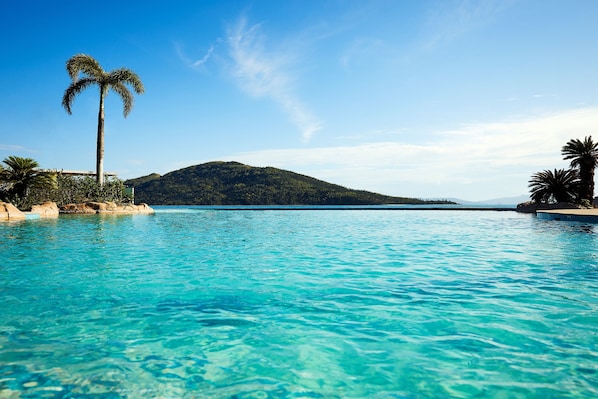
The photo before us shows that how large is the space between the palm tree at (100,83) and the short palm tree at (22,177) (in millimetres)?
4936

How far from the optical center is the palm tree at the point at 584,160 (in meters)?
33.2

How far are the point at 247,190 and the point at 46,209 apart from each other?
65.4 meters

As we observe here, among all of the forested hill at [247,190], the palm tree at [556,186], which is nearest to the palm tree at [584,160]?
the palm tree at [556,186]

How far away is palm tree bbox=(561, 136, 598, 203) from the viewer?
33.2 metres

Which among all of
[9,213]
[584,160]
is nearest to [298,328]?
[9,213]

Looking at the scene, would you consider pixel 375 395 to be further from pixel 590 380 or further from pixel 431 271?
pixel 431 271

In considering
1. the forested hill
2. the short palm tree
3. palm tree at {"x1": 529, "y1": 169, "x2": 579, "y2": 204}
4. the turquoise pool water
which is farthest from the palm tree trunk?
the forested hill

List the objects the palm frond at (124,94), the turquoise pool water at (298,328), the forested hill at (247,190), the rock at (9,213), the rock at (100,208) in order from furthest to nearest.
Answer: the forested hill at (247,190) → the palm frond at (124,94) → the rock at (100,208) → the rock at (9,213) → the turquoise pool water at (298,328)

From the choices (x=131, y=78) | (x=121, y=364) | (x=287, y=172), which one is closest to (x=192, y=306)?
(x=121, y=364)

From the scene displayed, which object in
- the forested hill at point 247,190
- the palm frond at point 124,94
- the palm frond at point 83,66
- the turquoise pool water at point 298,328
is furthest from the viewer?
the forested hill at point 247,190

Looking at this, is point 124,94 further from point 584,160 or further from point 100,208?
point 584,160

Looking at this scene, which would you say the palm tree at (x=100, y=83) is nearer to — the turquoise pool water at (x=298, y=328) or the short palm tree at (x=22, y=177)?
the short palm tree at (x=22, y=177)

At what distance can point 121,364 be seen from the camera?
356 cm

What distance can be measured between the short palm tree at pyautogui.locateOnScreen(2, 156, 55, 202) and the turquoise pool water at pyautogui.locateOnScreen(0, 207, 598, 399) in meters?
20.9
